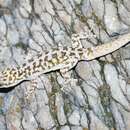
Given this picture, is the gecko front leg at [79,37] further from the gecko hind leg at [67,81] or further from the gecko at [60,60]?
the gecko hind leg at [67,81]

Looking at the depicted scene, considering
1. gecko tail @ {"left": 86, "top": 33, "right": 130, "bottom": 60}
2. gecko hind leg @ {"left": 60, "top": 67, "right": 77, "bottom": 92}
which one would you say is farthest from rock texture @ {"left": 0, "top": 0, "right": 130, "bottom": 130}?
gecko tail @ {"left": 86, "top": 33, "right": 130, "bottom": 60}

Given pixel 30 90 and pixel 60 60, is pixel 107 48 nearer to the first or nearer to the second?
pixel 60 60

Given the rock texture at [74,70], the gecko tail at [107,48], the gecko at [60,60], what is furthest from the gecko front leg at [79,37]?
the gecko tail at [107,48]

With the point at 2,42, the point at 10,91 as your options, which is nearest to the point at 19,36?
the point at 2,42

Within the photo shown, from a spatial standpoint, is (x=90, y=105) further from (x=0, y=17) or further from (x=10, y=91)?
(x=0, y=17)

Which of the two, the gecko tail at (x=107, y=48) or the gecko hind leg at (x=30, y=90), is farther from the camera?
the gecko hind leg at (x=30, y=90)

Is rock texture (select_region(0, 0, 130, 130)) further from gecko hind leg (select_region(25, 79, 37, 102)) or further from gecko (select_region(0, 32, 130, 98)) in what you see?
gecko (select_region(0, 32, 130, 98))

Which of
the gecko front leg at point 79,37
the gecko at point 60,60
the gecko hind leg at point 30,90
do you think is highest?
the gecko front leg at point 79,37
